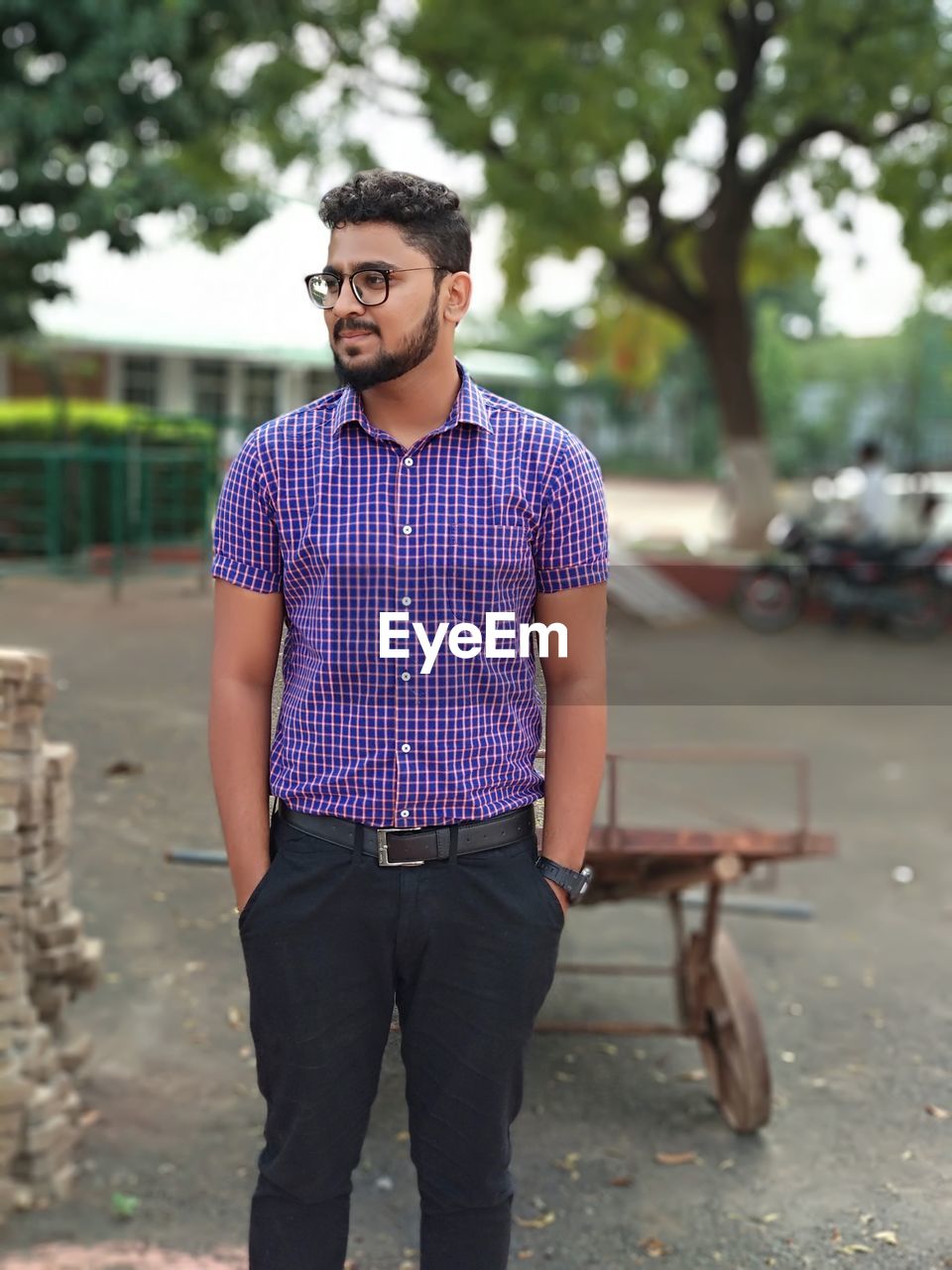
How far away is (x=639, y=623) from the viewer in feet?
42.0

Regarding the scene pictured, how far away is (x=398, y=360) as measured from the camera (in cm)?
205

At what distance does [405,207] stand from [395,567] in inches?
19.5

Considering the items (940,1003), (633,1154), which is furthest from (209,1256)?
(940,1003)

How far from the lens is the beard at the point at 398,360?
2.04 metres

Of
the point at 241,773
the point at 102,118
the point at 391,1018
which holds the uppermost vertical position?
the point at 102,118

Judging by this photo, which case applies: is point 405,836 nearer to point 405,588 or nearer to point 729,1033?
point 405,588

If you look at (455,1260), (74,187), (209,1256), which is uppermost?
(74,187)

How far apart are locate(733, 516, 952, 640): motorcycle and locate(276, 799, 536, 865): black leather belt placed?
11.2 meters

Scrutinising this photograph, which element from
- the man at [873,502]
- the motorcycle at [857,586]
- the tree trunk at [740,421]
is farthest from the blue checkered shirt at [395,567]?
the tree trunk at [740,421]

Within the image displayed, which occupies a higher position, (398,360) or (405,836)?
(398,360)

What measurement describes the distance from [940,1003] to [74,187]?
672cm

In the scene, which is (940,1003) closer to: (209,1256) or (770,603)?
(209,1256)

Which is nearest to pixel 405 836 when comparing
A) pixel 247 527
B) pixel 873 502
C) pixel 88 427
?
pixel 247 527

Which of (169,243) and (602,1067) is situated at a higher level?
(169,243)
